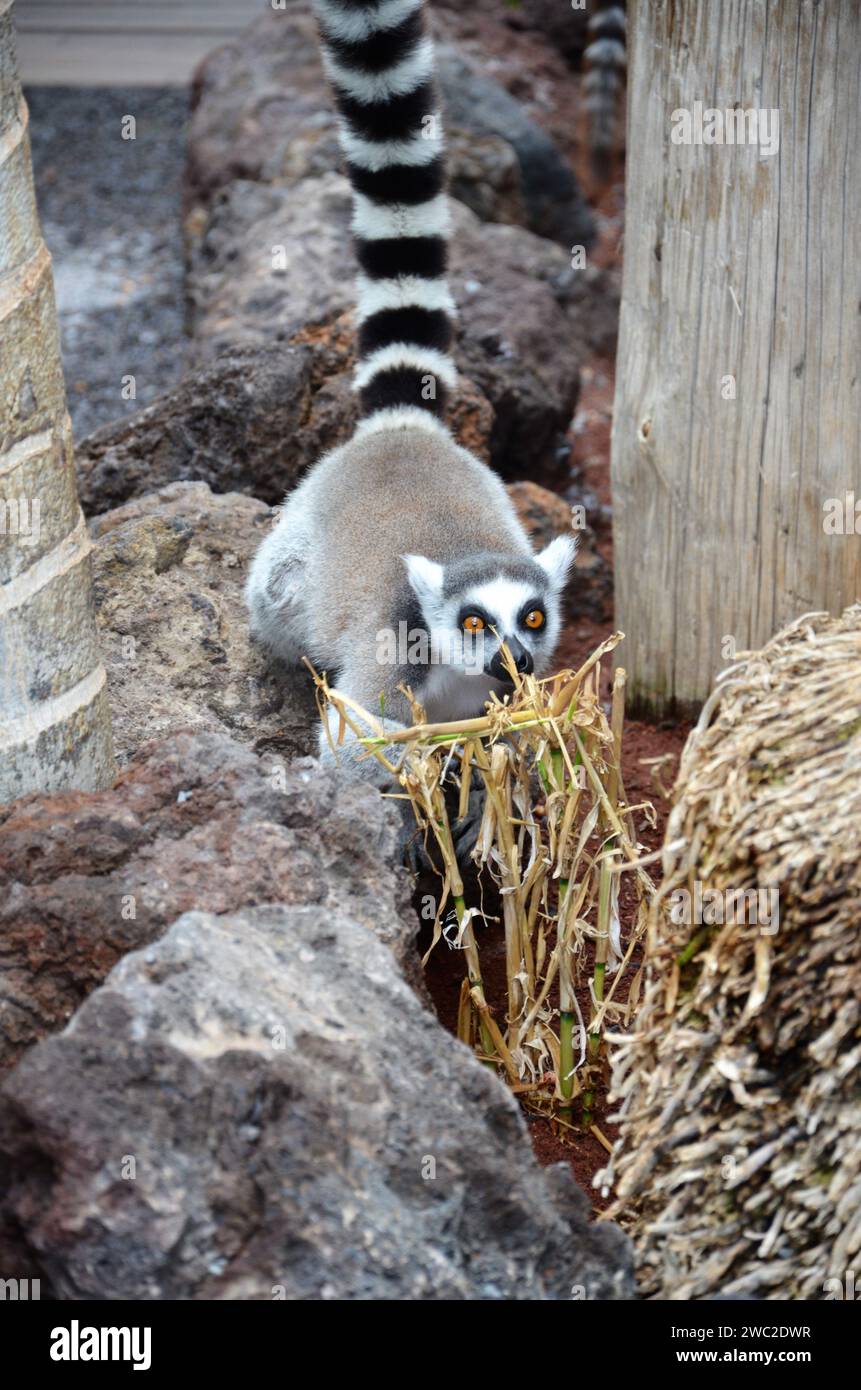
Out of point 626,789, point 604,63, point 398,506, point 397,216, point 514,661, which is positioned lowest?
point 626,789

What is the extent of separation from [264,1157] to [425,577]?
1.97 m

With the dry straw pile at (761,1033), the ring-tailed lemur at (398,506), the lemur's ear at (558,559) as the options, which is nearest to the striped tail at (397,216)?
the ring-tailed lemur at (398,506)

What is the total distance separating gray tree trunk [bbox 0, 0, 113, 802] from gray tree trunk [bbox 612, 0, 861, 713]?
2204mm

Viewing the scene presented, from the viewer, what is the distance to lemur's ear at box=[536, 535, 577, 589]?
4121mm

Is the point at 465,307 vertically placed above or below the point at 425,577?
above

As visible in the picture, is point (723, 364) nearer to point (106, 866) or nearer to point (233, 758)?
point (233, 758)

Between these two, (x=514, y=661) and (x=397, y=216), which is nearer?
(x=514, y=661)

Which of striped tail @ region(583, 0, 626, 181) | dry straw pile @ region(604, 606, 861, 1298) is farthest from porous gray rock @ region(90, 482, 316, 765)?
striped tail @ region(583, 0, 626, 181)

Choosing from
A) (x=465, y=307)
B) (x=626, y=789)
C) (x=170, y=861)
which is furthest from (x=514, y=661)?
(x=465, y=307)

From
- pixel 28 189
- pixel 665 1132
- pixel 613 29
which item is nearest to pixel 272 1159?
pixel 665 1132

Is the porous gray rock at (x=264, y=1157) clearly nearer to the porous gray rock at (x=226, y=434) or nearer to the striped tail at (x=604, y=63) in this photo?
the porous gray rock at (x=226, y=434)

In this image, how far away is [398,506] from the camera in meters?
4.26

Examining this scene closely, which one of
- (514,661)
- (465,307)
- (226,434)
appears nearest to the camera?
(514,661)

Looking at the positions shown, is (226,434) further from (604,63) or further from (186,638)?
(604,63)
